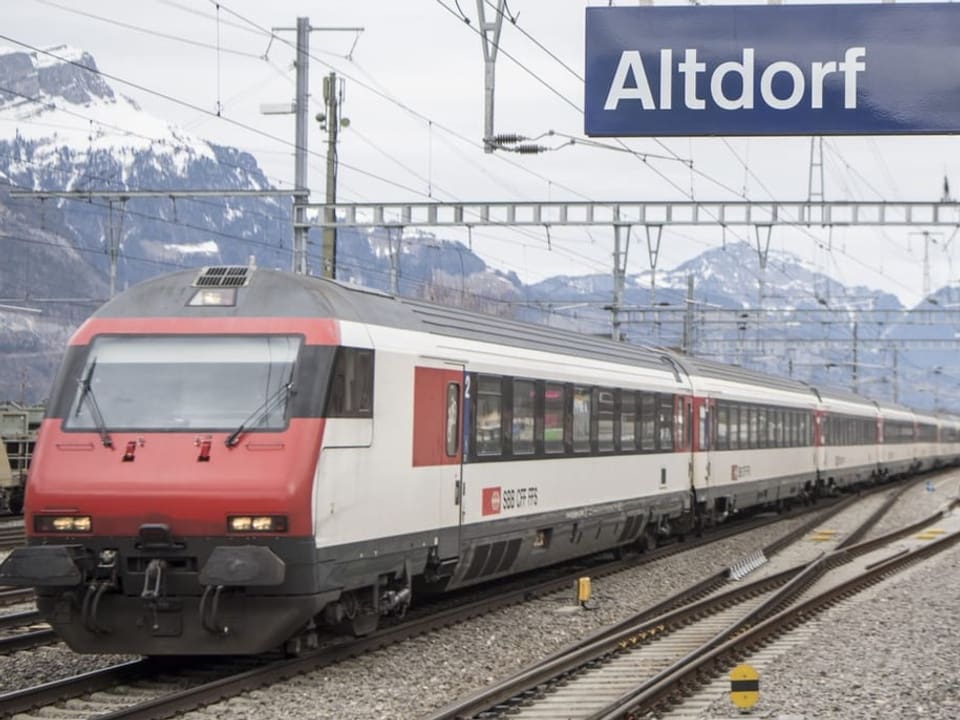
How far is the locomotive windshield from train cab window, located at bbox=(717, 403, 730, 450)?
16.3 meters

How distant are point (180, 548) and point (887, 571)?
1375 centimetres

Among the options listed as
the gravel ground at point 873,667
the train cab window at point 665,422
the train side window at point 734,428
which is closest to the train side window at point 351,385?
the gravel ground at point 873,667

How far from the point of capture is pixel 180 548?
1185cm

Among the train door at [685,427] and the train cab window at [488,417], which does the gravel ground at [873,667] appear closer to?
the train cab window at [488,417]

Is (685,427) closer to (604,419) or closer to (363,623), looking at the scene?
(604,419)

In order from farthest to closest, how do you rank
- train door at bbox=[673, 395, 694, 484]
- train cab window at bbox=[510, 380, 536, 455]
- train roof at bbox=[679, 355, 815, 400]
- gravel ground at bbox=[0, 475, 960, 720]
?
train roof at bbox=[679, 355, 815, 400], train door at bbox=[673, 395, 694, 484], train cab window at bbox=[510, 380, 536, 455], gravel ground at bbox=[0, 475, 960, 720]

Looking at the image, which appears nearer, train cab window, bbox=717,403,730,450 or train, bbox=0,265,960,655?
train, bbox=0,265,960,655

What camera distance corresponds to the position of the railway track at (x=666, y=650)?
38.5 feet

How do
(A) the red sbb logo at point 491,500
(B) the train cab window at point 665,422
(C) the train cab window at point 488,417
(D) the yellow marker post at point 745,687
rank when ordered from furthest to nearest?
(B) the train cab window at point 665,422, (A) the red sbb logo at point 491,500, (C) the train cab window at point 488,417, (D) the yellow marker post at point 745,687

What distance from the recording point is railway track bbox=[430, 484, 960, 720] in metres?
11.7

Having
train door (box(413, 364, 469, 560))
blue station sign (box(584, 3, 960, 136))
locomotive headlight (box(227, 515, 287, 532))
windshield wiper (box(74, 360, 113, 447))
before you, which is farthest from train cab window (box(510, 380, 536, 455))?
windshield wiper (box(74, 360, 113, 447))

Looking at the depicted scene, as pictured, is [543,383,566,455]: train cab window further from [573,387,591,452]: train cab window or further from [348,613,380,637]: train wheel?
[348,613,380,637]: train wheel

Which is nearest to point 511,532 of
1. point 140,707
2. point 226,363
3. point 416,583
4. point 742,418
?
point 416,583

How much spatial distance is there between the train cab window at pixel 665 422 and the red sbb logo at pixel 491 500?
7237 mm
